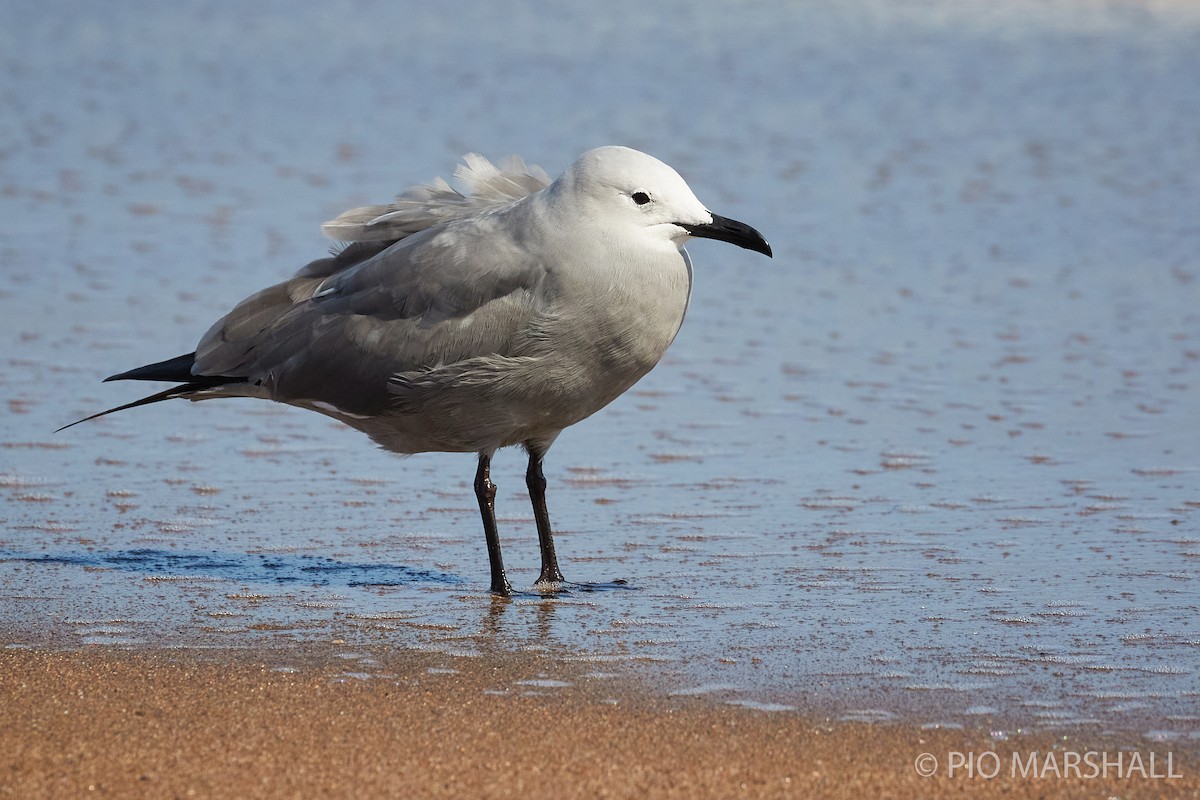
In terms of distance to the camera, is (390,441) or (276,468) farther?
(276,468)

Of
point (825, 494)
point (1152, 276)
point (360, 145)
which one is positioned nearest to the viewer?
point (825, 494)

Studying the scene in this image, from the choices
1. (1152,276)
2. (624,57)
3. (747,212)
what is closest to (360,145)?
(747,212)

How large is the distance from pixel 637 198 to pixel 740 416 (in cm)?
251

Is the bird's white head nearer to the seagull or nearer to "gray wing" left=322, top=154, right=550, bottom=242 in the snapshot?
the seagull

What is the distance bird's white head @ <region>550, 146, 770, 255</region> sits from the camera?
5.52m

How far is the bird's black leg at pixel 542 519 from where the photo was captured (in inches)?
231

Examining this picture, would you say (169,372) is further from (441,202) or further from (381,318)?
(441,202)

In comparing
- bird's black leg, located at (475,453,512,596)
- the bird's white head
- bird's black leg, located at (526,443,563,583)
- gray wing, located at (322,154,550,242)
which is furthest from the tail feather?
the bird's white head

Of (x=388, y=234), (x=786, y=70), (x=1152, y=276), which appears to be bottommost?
(x=388, y=234)

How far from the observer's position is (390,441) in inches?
237

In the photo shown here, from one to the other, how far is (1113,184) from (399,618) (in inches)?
347

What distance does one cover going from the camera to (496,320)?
18.1 ft

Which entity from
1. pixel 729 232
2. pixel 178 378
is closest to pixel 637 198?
pixel 729 232

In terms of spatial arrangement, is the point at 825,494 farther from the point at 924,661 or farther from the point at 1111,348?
the point at 1111,348
